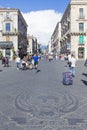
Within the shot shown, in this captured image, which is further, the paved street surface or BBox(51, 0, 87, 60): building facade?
BBox(51, 0, 87, 60): building facade

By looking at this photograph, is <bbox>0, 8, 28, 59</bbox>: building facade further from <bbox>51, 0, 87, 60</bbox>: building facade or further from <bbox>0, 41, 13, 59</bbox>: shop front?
<bbox>51, 0, 87, 60</bbox>: building facade

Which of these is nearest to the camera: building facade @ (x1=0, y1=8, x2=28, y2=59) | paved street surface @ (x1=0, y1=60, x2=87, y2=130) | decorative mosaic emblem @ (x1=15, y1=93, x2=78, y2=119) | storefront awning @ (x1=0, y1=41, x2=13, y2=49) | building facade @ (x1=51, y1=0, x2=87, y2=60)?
paved street surface @ (x1=0, y1=60, x2=87, y2=130)

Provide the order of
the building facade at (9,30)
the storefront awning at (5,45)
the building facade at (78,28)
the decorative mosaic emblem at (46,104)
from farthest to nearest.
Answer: the storefront awning at (5,45)
the building facade at (9,30)
the building facade at (78,28)
the decorative mosaic emblem at (46,104)

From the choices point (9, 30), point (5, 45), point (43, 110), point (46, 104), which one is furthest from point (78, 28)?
point (43, 110)

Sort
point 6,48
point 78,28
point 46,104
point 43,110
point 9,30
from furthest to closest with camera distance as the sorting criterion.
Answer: point 6,48 < point 9,30 < point 78,28 < point 46,104 < point 43,110

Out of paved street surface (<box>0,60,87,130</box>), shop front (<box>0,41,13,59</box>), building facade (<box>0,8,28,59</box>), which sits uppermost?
building facade (<box>0,8,28,59</box>)

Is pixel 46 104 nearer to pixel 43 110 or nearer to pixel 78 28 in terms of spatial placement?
pixel 43 110

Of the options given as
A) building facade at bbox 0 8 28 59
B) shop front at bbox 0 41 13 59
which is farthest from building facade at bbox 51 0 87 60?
shop front at bbox 0 41 13 59

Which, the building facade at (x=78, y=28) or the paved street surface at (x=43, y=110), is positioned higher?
the building facade at (x=78, y=28)

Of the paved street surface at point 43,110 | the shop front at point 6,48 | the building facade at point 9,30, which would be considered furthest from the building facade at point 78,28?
the paved street surface at point 43,110

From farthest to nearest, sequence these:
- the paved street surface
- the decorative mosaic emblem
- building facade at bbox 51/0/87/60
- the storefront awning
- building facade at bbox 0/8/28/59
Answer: the storefront awning, building facade at bbox 0/8/28/59, building facade at bbox 51/0/87/60, the decorative mosaic emblem, the paved street surface

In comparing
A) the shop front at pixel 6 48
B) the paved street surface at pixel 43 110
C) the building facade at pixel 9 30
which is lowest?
the paved street surface at pixel 43 110

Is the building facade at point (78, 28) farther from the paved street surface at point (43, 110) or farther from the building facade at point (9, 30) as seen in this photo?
the paved street surface at point (43, 110)

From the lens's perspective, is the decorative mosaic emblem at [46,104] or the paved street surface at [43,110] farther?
the decorative mosaic emblem at [46,104]
